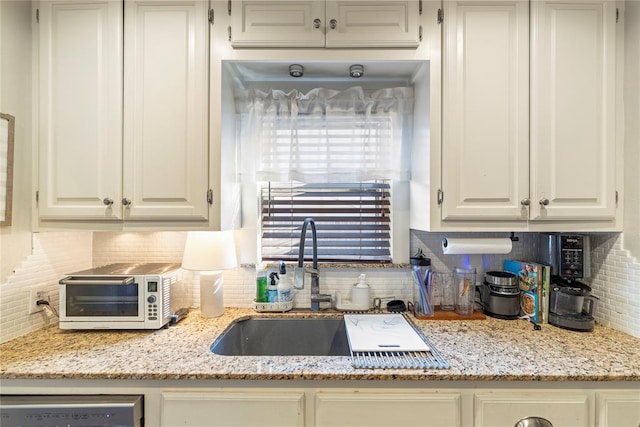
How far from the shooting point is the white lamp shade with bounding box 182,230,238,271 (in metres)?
1.50

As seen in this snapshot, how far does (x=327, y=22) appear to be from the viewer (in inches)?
52.4

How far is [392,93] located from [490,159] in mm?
620

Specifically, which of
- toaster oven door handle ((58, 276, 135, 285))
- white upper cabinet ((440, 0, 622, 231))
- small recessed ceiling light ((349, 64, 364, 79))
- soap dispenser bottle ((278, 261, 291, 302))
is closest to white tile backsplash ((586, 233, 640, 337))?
white upper cabinet ((440, 0, 622, 231))

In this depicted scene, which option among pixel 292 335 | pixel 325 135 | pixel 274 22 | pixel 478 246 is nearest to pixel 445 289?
pixel 478 246

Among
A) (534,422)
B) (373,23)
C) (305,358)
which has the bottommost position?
(534,422)

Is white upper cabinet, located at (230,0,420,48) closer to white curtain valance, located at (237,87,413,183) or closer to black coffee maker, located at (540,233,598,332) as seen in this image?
white curtain valance, located at (237,87,413,183)

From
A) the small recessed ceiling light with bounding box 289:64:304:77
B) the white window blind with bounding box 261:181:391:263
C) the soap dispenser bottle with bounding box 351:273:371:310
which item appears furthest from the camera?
the white window blind with bounding box 261:181:391:263

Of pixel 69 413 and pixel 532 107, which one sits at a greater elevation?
pixel 532 107

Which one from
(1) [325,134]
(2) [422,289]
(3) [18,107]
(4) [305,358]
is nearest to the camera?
(4) [305,358]

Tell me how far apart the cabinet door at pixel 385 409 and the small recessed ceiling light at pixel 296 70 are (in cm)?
141

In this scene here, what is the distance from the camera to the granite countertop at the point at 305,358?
3.34 ft

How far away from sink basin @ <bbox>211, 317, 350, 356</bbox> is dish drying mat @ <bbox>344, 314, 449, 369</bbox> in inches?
5.2

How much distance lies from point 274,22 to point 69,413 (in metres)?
1.70

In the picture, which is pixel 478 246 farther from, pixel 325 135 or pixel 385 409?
pixel 325 135
